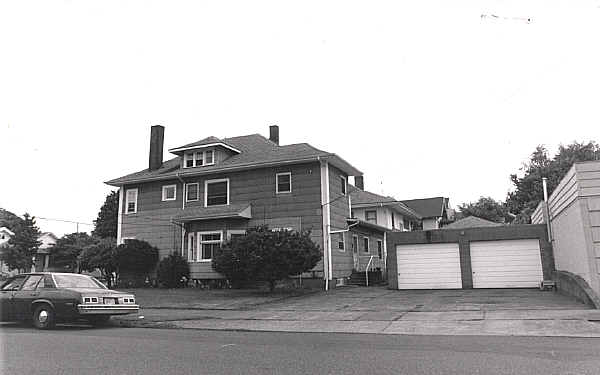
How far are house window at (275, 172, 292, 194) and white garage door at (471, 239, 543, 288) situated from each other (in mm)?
9129

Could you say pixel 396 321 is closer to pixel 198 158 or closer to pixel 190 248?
pixel 190 248

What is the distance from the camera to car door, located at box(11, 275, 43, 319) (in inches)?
494

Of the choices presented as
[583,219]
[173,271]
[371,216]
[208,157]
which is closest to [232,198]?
[208,157]

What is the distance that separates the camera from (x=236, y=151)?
29.2 metres

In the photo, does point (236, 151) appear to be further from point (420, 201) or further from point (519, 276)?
point (420, 201)

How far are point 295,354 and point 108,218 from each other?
49473mm

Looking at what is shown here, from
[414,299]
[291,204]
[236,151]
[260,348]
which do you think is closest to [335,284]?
[291,204]

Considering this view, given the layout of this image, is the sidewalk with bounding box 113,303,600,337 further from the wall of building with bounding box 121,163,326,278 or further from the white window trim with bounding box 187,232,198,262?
the white window trim with bounding box 187,232,198,262

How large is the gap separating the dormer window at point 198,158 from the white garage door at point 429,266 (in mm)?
11493

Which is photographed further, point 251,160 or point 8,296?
point 251,160

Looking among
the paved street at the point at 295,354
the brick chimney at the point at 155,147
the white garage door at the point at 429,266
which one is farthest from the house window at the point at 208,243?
the paved street at the point at 295,354

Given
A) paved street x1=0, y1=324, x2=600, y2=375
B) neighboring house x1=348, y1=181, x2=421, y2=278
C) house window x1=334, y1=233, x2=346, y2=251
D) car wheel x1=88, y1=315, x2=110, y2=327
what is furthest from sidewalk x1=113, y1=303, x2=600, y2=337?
neighboring house x1=348, y1=181, x2=421, y2=278

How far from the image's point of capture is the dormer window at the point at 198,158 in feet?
93.7

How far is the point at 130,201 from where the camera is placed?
1181 inches
